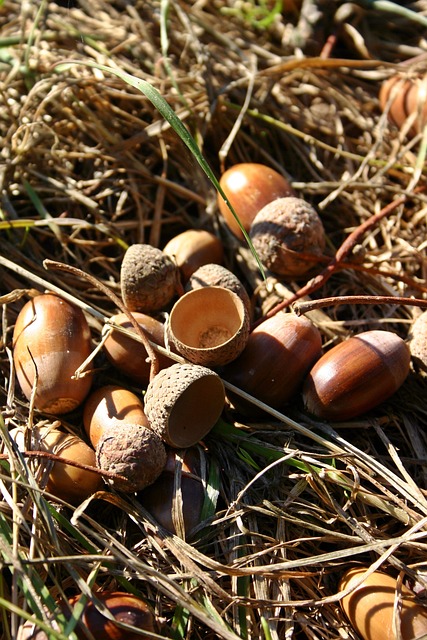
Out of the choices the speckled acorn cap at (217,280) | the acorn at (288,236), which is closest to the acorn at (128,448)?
the speckled acorn cap at (217,280)

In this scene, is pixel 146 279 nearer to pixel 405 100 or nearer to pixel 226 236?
pixel 226 236

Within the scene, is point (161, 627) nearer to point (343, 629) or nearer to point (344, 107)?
point (343, 629)

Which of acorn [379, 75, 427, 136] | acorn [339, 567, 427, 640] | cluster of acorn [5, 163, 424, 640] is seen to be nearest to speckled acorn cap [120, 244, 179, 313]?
cluster of acorn [5, 163, 424, 640]

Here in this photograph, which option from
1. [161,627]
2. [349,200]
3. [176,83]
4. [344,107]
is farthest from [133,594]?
[344,107]

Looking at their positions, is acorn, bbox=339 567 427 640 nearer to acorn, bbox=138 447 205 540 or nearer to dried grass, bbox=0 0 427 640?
dried grass, bbox=0 0 427 640

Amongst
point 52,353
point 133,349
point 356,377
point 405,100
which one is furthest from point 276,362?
point 405,100

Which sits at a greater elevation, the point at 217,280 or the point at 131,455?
the point at 217,280
